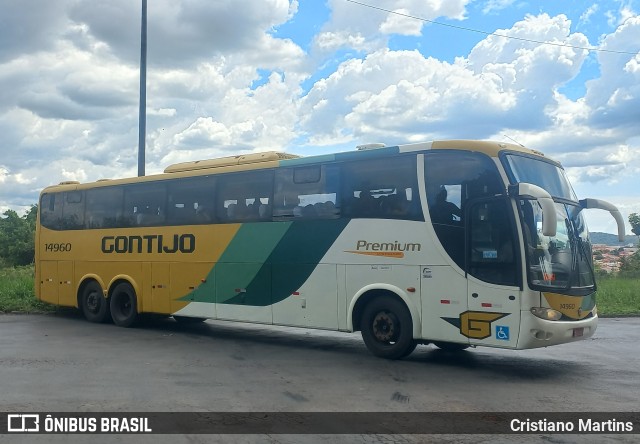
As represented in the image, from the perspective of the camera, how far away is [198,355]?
38.5ft

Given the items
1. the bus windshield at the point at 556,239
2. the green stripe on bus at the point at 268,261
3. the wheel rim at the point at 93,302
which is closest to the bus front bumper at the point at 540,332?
the bus windshield at the point at 556,239

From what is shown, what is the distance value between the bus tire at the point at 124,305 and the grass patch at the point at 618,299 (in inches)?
521

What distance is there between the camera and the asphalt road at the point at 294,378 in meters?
7.74

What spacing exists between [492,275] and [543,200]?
1.39m

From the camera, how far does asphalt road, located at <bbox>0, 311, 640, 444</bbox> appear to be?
305 inches

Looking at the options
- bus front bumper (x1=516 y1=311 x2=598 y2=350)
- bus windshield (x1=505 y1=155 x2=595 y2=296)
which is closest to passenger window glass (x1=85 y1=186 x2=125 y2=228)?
bus windshield (x1=505 y1=155 x2=595 y2=296)

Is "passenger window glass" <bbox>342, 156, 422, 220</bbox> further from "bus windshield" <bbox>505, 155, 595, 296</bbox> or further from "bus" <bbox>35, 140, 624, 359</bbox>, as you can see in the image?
"bus windshield" <bbox>505, 155, 595, 296</bbox>

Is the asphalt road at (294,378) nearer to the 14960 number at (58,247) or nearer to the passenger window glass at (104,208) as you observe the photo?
the passenger window glass at (104,208)

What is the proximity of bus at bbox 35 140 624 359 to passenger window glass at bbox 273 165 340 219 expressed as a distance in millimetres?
26

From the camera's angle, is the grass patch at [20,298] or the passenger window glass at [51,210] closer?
the passenger window glass at [51,210]

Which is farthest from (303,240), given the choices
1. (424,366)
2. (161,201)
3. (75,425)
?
(75,425)

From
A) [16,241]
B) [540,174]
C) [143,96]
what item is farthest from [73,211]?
[16,241]

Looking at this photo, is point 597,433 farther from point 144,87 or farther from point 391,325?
point 144,87

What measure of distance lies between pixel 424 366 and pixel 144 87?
1217 cm
